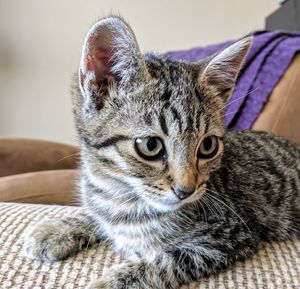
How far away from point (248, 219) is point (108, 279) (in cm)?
37

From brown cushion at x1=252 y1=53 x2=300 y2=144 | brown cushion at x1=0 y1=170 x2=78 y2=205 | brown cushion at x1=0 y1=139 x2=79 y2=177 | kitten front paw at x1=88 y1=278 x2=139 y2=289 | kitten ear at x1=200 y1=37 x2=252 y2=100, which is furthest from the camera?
brown cushion at x1=0 y1=139 x2=79 y2=177

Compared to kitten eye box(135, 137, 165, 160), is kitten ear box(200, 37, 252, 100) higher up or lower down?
higher up

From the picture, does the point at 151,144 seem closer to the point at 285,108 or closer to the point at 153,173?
the point at 153,173

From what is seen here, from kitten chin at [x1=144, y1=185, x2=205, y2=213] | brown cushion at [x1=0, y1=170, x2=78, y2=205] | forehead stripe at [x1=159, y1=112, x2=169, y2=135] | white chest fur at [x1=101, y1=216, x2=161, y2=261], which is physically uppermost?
forehead stripe at [x1=159, y1=112, x2=169, y2=135]

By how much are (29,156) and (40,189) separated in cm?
45

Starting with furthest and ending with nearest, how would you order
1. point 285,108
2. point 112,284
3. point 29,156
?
point 29,156 < point 285,108 < point 112,284

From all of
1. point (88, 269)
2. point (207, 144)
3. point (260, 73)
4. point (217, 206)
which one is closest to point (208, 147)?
point (207, 144)

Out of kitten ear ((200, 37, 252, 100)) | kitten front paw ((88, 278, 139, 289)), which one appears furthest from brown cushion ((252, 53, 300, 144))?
kitten front paw ((88, 278, 139, 289))

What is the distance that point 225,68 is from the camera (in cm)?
105

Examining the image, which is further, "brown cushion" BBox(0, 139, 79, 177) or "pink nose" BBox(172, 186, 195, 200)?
"brown cushion" BBox(0, 139, 79, 177)

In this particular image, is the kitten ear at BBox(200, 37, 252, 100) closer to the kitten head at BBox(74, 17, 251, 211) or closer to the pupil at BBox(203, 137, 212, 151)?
the kitten head at BBox(74, 17, 251, 211)

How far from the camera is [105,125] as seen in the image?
944mm

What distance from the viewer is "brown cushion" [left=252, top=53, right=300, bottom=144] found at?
1.55 m

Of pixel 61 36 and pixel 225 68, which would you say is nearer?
pixel 225 68
